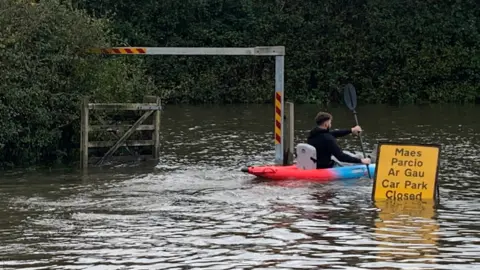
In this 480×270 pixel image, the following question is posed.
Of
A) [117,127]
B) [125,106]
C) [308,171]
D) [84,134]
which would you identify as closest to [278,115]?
[308,171]

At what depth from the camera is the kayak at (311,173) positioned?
1592cm

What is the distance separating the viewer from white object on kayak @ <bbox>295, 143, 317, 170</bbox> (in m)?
16.1

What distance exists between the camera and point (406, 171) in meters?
13.6

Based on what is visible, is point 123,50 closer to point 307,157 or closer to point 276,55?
point 276,55

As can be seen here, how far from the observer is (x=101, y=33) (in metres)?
19.4

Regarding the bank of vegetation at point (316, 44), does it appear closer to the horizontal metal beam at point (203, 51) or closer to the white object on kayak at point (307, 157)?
the horizontal metal beam at point (203, 51)

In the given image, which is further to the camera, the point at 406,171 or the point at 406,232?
the point at 406,171

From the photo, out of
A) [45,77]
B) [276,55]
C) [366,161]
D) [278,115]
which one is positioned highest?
[276,55]

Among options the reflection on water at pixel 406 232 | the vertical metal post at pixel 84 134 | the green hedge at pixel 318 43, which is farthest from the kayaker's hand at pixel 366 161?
the green hedge at pixel 318 43

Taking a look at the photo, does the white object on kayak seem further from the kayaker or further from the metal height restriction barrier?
the metal height restriction barrier

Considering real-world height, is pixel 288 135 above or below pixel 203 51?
below

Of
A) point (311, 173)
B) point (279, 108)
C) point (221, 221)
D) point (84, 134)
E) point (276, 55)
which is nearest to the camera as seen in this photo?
point (221, 221)

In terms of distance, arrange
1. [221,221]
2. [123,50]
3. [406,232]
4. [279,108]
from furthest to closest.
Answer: [123,50] < [279,108] < [221,221] < [406,232]

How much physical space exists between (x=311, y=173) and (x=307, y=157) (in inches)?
12.6
